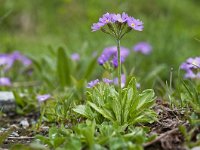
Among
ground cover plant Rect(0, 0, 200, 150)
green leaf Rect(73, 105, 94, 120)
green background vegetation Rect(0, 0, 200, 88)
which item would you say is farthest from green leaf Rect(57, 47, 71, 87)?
green leaf Rect(73, 105, 94, 120)

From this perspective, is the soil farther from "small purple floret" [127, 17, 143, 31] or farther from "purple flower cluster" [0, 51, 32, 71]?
"purple flower cluster" [0, 51, 32, 71]

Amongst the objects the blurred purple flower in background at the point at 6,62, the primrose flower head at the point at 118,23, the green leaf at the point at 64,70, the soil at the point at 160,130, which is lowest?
the soil at the point at 160,130

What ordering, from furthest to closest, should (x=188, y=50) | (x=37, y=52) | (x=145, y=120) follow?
(x=37, y=52), (x=188, y=50), (x=145, y=120)

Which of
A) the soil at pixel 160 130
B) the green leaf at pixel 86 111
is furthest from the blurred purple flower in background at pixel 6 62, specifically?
the green leaf at pixel 86 111

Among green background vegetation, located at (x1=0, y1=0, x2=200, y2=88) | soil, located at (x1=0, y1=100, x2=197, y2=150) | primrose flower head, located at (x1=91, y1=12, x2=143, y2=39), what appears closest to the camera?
soil, located at (x1=0, y1=100, x2=197, y2=150)

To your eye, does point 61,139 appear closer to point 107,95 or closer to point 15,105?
point 107,95

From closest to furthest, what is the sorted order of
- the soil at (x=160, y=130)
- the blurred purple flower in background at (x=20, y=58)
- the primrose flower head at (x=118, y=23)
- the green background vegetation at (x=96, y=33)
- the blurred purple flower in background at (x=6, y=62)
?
the soil at (x=160, y=130), the primrose flower head at (x=118, y=23), the blurred purple flower in background at (x=6, y=62), the blurred purple flower in background at (x=20, y=58), the green background vegetation at (x=96, y=33)

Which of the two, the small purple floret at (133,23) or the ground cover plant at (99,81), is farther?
Answer: the small purple floret at (133,23)

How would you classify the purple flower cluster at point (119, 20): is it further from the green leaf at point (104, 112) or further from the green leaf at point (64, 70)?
the green leaf at point (64, 70)

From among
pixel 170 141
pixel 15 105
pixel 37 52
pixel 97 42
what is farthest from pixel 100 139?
pixel 37 52
